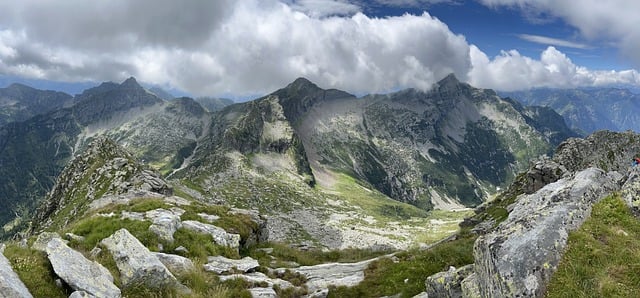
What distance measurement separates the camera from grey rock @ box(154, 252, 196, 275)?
21984mm

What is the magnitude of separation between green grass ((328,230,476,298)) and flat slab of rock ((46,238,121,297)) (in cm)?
1345

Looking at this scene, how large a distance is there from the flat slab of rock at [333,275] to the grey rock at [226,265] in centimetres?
414

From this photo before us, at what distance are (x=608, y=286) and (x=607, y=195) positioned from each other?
7.54 m

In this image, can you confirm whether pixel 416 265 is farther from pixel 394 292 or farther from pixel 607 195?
pixel 607 195

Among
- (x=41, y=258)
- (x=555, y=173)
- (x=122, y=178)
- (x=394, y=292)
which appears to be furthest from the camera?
(x=122, y=178)

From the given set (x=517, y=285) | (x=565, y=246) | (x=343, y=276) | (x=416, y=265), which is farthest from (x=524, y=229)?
(x=343, y=276)

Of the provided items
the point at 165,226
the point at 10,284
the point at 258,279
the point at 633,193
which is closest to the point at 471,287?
the point at 633,193

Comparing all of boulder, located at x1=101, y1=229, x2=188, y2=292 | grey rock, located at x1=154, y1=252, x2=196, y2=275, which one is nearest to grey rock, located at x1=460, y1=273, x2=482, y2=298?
boulder, located at x1=101, y1=229, x2=188, y2=292

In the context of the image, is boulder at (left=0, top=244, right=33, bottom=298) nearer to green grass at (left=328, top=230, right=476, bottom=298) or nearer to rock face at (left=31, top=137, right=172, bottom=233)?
green grass at (left=328, top=230, right=476, bottom=298)

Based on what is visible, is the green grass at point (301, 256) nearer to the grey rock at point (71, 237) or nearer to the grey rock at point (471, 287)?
the grey rock at point (71, 237)

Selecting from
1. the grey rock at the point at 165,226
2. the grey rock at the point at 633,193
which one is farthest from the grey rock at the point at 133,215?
the grey rock at the point at 633,193

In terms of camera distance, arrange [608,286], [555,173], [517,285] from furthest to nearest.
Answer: [555,173]
[517,285]
[608,286]

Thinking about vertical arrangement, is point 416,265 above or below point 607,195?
below

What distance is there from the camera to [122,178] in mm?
94438
